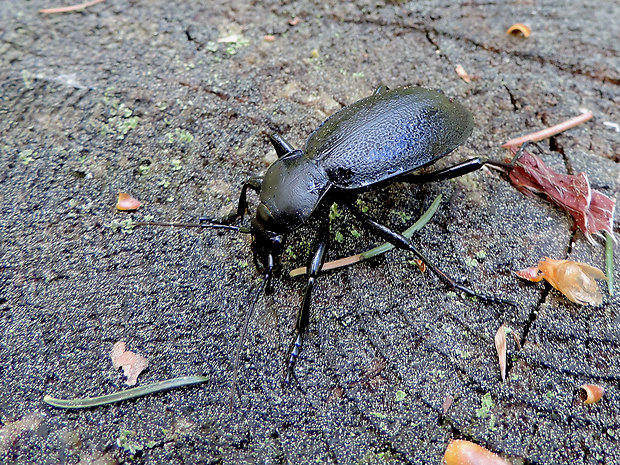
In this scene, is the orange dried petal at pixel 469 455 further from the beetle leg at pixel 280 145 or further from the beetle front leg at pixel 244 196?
the beetle leg at pixel 280 145

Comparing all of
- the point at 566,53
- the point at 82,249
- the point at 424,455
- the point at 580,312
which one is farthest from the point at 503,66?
the point at 82,249

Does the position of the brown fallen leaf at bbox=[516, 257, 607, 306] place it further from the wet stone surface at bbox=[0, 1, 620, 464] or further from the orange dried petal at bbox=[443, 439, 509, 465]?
the orange dried petal at bbox=[443, 439, 509, 465]

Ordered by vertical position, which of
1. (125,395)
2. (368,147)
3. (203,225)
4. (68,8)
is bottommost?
(125,395)

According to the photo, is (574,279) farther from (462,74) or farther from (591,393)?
(462,74)

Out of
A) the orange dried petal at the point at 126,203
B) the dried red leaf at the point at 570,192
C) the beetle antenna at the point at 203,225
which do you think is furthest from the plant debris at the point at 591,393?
the orange dried petal at the point at 126,203

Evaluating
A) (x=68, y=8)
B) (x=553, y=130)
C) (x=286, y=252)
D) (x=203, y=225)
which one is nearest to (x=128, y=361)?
(x=203, y=225)

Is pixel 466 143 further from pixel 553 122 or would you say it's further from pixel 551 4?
pixel 551 4
